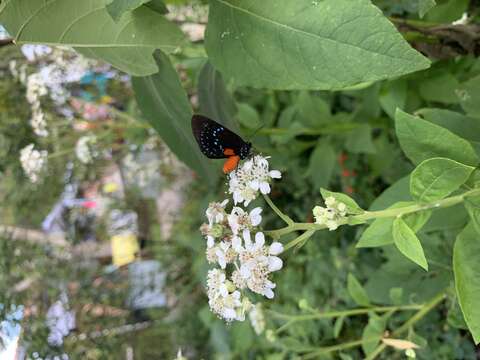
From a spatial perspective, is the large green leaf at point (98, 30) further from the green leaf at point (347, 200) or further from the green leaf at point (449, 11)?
the green leaf at point (449, 11)

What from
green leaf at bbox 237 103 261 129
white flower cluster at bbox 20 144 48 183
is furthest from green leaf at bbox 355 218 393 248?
white flower cluster at bbox 20 144 48 183

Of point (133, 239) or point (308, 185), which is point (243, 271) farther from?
point (133, 239)

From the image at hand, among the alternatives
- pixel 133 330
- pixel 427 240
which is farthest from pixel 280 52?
pixel 133 330

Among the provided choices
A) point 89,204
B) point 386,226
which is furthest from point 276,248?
point 89,204

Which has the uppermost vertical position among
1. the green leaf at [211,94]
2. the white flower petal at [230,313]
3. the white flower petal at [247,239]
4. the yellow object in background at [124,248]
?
the white flower petal at [247,239]

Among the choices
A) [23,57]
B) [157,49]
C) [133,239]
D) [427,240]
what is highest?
[157,49]

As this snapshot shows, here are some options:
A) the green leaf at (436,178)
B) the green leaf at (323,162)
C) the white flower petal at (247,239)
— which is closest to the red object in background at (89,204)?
the green leaf at (323,162)
